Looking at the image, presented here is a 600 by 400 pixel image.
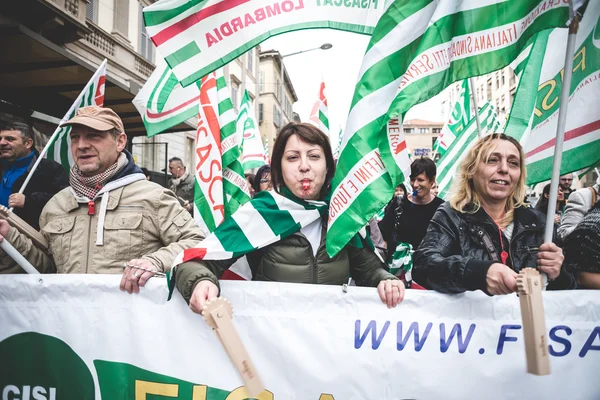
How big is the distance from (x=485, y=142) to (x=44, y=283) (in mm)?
2236

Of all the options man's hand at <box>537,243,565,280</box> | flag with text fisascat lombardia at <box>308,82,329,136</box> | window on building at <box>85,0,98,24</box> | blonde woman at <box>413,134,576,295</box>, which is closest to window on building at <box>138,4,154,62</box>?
window on building at <box>85,0,98,24</box>

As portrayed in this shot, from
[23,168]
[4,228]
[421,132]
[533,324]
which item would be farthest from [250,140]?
[421,132]

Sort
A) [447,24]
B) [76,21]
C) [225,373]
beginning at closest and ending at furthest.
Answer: [225,373]
[447,24]
[76,21]

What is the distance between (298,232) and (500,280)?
907 mm

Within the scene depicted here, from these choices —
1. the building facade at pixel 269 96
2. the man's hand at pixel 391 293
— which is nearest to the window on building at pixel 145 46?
the man's hand at pixel 391 293

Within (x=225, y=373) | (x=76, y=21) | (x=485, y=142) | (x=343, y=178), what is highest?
(x=76, y=21)

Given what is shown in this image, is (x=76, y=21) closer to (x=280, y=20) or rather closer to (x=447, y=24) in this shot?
(x=280, y=20)

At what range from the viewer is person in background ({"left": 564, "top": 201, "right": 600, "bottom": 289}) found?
6.53 feet

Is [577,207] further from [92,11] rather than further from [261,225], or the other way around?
[92,11]

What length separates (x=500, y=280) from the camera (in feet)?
5.44

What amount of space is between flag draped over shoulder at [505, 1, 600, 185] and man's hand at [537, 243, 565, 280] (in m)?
0.75

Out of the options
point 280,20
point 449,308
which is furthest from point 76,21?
point 449,308

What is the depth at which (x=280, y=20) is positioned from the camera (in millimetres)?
2541

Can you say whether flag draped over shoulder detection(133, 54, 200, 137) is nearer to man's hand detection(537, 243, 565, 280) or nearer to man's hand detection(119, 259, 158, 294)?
man's hand detection(119, 259, 158, 294)
